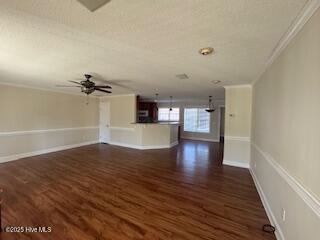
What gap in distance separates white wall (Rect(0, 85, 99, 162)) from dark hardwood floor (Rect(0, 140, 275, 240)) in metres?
0.79

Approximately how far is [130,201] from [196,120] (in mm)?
8140

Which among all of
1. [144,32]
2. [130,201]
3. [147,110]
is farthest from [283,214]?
[147,110]

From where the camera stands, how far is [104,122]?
8.09 m

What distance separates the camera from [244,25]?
1646 mm

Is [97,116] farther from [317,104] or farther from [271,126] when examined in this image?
[317,104]

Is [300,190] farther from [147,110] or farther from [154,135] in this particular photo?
[147,110]

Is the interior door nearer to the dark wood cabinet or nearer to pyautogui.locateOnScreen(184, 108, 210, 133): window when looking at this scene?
the dark wood cabinet

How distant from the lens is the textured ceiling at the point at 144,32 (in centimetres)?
141

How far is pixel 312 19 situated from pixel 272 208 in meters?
2.30

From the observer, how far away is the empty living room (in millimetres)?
1425

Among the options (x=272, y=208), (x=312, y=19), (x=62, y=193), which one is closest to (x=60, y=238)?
(x=62, y=193)

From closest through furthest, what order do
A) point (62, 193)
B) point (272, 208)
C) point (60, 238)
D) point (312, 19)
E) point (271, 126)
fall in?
point (312, 19) → point (60, 238) → point (272, 208) → point (271, 126) → point (62, 193)

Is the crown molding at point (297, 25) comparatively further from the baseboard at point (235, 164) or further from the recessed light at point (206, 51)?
the baseboard at point (235, 164)

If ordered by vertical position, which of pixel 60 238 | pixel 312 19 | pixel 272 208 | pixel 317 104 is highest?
pixel 312 19
